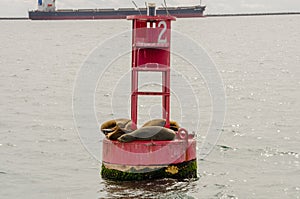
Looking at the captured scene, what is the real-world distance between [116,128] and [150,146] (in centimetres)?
138

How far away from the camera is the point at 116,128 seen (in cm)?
1877

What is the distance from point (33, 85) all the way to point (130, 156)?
102 feet

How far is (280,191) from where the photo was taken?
63.7 ft

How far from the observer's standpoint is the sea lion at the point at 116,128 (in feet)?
60.4

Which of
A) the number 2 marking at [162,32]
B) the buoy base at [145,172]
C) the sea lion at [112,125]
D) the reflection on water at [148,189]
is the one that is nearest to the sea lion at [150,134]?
the buoy base at [145,172]

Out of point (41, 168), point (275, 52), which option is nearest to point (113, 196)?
point (41, 168)

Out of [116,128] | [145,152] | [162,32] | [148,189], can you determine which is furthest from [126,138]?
[162,32]

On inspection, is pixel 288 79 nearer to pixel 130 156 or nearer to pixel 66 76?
pixel 66 76

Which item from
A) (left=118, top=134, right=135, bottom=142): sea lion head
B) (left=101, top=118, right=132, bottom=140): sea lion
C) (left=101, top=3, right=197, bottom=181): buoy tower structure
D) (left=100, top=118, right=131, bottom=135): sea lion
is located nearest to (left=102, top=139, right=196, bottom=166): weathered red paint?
(left=101, top=3, right=197, bottom=181): buoy tower structure

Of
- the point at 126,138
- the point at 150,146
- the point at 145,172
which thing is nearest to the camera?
the point at 150,146

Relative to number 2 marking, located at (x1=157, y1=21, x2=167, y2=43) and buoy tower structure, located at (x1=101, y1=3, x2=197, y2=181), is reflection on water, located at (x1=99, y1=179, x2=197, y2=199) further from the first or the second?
number 2 marking, located at (x1=157, y1=21, x2=167, y2=43)

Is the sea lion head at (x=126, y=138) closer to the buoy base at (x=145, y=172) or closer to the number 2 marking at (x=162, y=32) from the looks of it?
the buoy base at (x=145, y=172)

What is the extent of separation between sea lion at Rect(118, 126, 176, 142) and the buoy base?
769mm

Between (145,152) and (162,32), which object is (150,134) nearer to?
(145,152)
